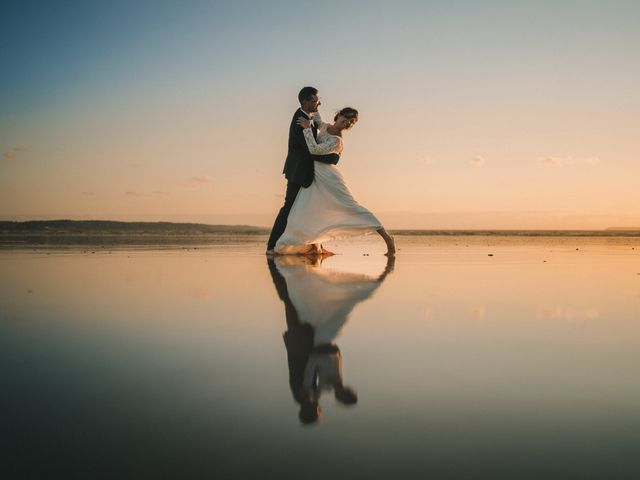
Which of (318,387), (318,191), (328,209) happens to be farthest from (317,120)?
(318,387)

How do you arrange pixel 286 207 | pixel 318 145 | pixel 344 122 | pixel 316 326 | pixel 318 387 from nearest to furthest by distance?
pixel 318 387 < pixel 316 326 < pixel 318 145 < pixel 344 122 < pixel 286 207

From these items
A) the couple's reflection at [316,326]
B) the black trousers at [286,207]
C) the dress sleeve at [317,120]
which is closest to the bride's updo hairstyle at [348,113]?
the dress sleeve at [317,120]

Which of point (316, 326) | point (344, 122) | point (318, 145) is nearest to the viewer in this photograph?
point (316, 326)

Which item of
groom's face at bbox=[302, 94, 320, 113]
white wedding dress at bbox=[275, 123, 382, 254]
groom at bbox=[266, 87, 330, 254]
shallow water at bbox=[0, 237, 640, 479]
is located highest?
groom's face at bbox=[302, 94, 320, 113]

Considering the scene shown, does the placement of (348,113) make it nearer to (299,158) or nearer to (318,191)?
(299,158)

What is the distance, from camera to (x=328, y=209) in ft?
24.8

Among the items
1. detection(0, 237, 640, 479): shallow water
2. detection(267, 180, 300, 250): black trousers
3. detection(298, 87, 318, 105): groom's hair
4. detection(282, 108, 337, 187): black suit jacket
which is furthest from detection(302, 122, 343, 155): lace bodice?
detection(0, 237, 640, 479): shallow water

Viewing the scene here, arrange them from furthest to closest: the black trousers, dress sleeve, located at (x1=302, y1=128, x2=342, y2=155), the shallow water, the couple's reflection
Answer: the black trousers < dress sleeve, located at (x1=302, y1=128, x2=342, y2=155) < the couple's reflection < the shallow water

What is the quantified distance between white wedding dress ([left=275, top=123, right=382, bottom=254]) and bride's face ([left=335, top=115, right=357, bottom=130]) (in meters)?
0.21

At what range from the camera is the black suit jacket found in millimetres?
7492

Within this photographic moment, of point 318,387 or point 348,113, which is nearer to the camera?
point 318,387

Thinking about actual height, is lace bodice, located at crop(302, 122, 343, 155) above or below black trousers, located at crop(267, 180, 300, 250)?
above

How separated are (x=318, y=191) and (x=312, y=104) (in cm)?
129

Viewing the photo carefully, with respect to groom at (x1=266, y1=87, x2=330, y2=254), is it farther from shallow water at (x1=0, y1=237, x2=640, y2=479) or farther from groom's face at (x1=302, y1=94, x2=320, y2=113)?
shallow water at (x1=0, y1=237, x2=640, y2=479)
